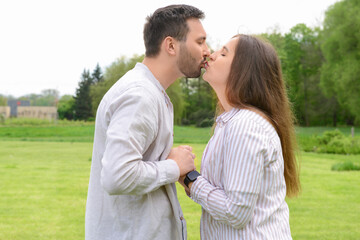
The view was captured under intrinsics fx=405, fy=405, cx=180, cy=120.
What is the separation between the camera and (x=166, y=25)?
213 cm

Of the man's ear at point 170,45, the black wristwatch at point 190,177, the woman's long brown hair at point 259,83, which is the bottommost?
the black wristwatch at point 190,177

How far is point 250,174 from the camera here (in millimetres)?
1724

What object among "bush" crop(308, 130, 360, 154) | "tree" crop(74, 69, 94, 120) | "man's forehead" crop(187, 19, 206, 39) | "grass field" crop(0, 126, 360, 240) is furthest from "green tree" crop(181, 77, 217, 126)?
"man's forehead" crop(187, 19, 206, 39)

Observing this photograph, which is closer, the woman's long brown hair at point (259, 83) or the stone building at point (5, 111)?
the woman's long brown hair at point (259, 83)

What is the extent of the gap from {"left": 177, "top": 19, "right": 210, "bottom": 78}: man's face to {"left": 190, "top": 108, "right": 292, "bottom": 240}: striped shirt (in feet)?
1.18

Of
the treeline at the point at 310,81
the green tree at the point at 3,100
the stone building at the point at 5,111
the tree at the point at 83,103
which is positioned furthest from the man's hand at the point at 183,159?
the tree at the point at 83,103

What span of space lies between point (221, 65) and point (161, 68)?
1.06 feet

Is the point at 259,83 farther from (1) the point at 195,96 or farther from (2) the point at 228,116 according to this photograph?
(1) the point at 195,96

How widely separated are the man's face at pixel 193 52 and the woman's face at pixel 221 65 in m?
0.11

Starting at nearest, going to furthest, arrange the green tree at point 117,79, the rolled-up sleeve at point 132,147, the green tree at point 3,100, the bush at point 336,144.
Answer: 1. the rolled-up sleeve at point 132,147
2. the bush at point 336,144
3. the green tree at point 117,79
4. the green tree at point 3,100

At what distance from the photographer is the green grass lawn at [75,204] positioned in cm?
581

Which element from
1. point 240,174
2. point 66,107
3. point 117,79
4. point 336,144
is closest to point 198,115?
point 66,107

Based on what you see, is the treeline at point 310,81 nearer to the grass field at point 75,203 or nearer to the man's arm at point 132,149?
the grass field at point 75,203

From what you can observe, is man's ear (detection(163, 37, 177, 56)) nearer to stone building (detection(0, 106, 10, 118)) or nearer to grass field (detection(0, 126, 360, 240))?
grass field (detection(0, 126, 360, 240))
